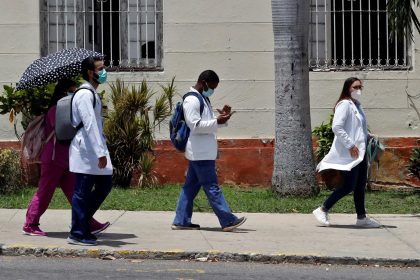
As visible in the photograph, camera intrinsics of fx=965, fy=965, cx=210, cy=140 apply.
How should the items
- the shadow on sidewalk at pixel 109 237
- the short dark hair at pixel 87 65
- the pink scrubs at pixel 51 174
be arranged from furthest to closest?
1. the pink scrubs at pixel 51 174
2. the shadow on sidewalk at pixel 109 237
3. the short dark hair at pixel 87 65

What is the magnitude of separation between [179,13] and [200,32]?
0.42 m

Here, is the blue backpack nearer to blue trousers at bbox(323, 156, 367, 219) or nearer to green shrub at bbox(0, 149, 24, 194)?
blue trousers at bbox(323, 156, 367, 219)

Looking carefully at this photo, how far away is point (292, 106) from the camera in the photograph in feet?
41.7

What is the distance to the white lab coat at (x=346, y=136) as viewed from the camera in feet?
34.5

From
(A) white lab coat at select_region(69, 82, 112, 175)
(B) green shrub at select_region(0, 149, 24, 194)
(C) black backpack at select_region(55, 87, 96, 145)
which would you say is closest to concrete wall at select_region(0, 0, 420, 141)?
(B) green shrub at select_region(0, 149, 24, 194)

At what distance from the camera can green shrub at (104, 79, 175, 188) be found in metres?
13.6

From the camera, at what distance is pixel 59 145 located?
31.8 ft

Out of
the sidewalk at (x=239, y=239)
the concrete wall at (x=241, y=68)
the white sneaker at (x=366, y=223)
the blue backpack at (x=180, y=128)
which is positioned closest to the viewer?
the sidewalk at (x=239, y=239)

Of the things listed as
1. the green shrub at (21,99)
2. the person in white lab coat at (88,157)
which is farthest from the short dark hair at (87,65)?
the green shrub at (21,99)

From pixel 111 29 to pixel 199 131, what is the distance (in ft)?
17.1

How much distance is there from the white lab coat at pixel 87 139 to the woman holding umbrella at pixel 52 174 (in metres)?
0.46

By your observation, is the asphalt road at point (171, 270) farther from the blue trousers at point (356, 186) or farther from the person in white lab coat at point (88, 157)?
the blue trousers at point (356, 186)

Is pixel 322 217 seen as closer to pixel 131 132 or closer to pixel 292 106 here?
pixel 292 106

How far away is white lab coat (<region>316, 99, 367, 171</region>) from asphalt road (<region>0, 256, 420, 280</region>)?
187 cm
